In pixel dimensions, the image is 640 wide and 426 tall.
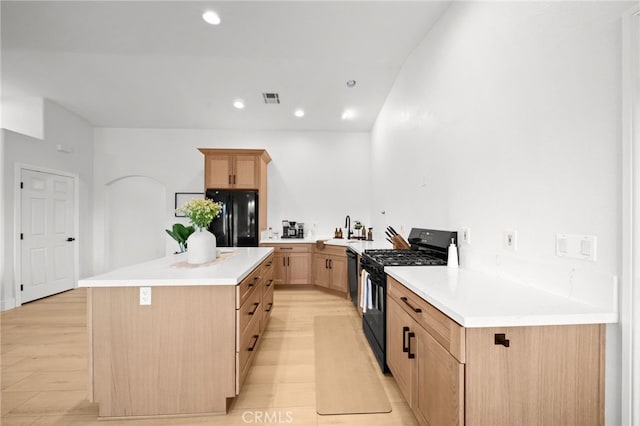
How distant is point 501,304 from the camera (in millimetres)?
1094

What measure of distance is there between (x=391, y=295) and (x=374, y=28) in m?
2.52

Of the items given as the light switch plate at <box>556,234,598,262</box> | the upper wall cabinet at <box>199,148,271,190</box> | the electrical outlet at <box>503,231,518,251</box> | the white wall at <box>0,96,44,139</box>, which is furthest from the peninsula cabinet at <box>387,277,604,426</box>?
the white wall at <box>0,96,44,139</box>

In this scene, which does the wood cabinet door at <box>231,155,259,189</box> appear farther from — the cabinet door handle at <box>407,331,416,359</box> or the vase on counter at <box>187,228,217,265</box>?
the cabinet door handle at <box>407,331,416,359</box>

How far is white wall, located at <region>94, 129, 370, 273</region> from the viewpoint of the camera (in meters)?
5.07

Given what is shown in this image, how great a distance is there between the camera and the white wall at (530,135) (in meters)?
1.04

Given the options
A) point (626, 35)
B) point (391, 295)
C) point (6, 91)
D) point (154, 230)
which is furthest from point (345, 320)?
point (6, 91)

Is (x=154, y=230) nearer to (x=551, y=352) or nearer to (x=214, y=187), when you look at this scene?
(x=214, y=187)

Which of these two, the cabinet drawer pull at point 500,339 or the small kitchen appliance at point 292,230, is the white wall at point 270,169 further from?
the cabinet drawer pull at point 500,339

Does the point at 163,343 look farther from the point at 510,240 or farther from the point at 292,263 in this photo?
the point at 292,263

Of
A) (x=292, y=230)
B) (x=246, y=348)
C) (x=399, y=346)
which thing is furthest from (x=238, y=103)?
(x=399, y=346)

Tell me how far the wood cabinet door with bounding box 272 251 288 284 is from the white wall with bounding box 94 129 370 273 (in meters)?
0.84

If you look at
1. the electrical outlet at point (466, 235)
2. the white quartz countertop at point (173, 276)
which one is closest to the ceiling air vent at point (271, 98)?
the white quartz countertop at point (173, 276)

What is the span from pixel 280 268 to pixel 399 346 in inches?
121

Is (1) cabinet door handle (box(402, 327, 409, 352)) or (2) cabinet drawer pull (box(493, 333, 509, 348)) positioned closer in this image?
(2) cabinet drawer pull (box(493, 333, 509, 348))
